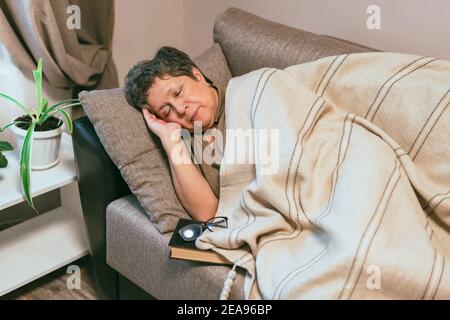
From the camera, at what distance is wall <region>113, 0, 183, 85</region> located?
8.10ft

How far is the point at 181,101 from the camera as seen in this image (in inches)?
63.8

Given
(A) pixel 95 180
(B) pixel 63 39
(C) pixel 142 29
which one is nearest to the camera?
(A) pixel 95 180

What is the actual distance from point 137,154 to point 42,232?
2.08 feet

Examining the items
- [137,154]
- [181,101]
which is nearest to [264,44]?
[181,101]

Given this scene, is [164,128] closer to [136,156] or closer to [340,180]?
[136,156]

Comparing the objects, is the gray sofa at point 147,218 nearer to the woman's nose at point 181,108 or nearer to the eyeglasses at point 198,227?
the eyeglasses at point 198,227

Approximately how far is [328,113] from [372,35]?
0.66 metres

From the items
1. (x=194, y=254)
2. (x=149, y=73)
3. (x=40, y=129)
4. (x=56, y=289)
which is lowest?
(x=56, y=289)

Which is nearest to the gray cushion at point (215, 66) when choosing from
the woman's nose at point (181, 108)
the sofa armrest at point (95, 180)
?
the woman's nose at point (181, 108)

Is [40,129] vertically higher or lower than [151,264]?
higher

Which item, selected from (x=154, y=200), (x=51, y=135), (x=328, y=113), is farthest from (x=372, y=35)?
(x=51, y=135)

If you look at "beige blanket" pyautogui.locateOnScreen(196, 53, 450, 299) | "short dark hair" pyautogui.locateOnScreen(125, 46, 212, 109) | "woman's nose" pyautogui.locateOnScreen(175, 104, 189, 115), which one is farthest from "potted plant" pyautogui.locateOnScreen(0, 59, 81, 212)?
"beige blanket" pyautogui.locateOnScreen(196, 53, 450, 299)

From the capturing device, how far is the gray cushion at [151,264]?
1427mm

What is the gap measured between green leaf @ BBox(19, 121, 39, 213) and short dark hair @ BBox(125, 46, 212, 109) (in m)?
0.32
